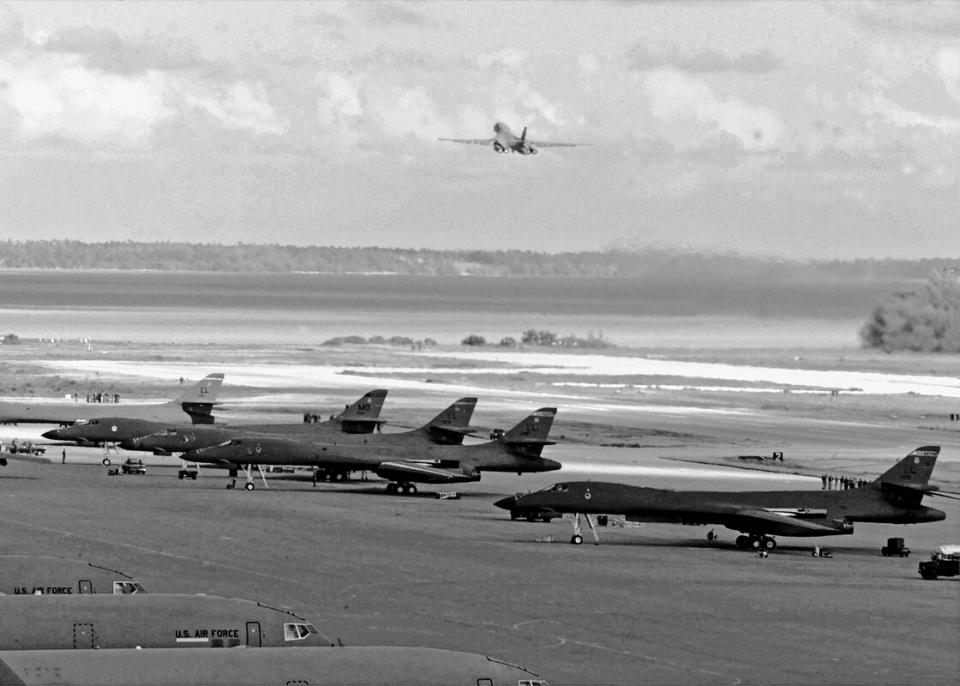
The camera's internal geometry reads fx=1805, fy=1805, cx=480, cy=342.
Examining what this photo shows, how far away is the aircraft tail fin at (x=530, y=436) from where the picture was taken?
325 ft

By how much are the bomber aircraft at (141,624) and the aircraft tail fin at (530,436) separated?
60.5 m

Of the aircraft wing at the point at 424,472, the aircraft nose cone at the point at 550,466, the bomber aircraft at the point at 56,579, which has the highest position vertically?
the aircraft nose cone at the point at 550,466

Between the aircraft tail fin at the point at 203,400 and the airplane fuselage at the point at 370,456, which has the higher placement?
the aircraft tail fin at the point at 203,400

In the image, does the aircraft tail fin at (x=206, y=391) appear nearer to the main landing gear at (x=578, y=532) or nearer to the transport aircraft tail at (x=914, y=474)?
the main landing gear at (x=578, y=532)

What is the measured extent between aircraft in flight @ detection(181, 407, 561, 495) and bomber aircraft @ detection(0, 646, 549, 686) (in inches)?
2535

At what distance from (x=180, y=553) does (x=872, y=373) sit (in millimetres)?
122362

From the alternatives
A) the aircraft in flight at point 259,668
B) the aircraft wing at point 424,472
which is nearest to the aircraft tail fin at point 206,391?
the aircraft wing at point 424,472

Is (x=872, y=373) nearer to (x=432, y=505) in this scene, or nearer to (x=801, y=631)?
(x=432, y=505)

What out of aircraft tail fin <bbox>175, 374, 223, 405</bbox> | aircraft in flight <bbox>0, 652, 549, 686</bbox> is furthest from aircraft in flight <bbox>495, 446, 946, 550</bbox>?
aircraft tail fin <bbox>175, 374, 223, 405</bbox>

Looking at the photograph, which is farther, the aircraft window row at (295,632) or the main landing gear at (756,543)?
the main landing gear at (756,543)

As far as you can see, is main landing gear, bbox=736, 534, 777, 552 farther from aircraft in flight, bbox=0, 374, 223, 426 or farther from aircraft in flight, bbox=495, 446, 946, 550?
aircraft in flight, bbox=0, 374, 223, 426

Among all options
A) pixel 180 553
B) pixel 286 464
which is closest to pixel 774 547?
pixel 180 553

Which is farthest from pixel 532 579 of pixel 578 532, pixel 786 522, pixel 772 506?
pixel 772 506

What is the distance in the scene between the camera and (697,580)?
69.0m
